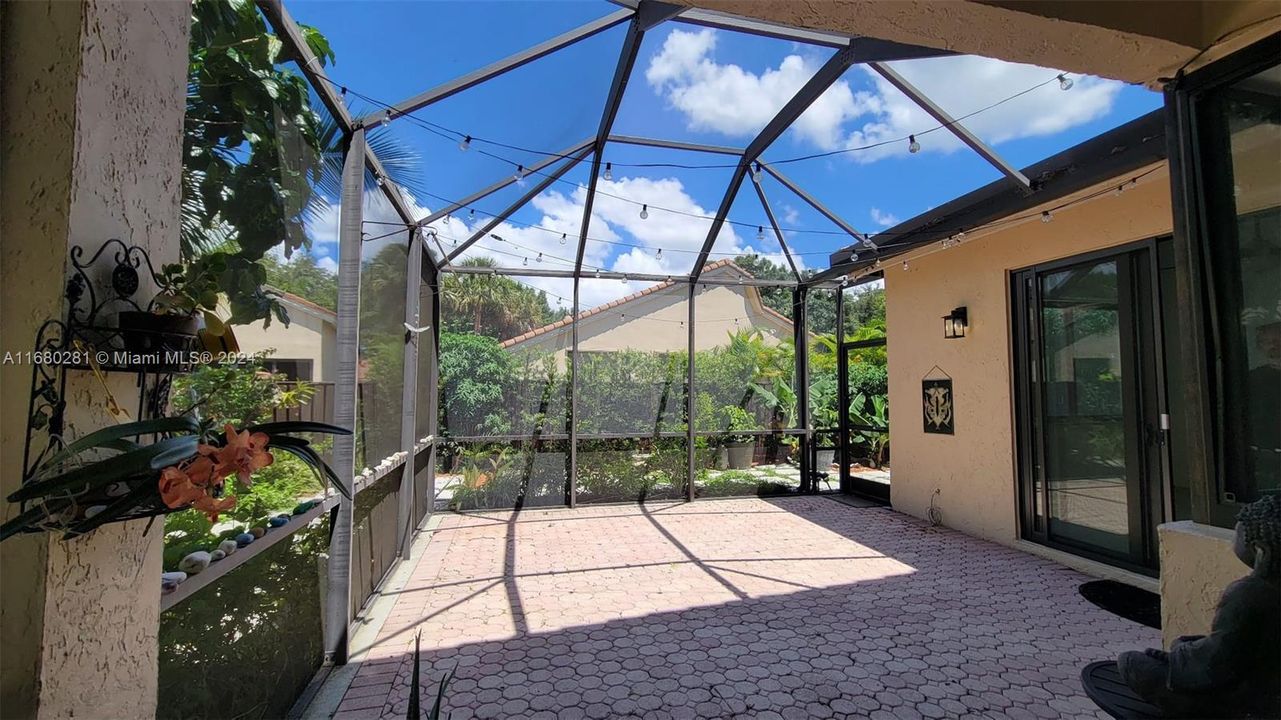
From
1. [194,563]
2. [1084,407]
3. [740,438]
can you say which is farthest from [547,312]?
[1084,407]

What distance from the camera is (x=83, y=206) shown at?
3.14ft

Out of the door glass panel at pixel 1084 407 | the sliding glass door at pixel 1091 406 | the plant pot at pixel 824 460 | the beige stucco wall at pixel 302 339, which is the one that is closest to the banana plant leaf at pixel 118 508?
the beige stucco wall at pixel 302 339

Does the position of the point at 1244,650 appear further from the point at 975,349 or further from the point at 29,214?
the point at 975,349

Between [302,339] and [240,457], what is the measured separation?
4.85 ft

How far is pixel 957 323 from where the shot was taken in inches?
199

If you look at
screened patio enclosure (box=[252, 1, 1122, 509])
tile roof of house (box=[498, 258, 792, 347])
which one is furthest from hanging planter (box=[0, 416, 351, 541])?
tile roof of house (box=[498, 258, 792, 347])

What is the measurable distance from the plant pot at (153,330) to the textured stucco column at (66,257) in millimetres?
90

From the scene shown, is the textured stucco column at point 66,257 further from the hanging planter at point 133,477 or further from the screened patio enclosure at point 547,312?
the screened patio enclosure at point 547,312

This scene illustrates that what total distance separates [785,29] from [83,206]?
3.24 meters

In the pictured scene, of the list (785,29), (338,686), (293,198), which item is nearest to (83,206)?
(293,198)

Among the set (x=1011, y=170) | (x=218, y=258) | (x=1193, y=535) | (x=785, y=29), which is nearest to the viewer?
(x=218, y=258)

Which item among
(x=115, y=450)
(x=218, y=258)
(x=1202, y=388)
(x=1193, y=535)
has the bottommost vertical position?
(x=1193, y=535)

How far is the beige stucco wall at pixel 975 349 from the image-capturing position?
3951 millimetres

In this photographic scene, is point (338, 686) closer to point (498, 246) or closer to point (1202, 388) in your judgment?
point (1202, 388)
